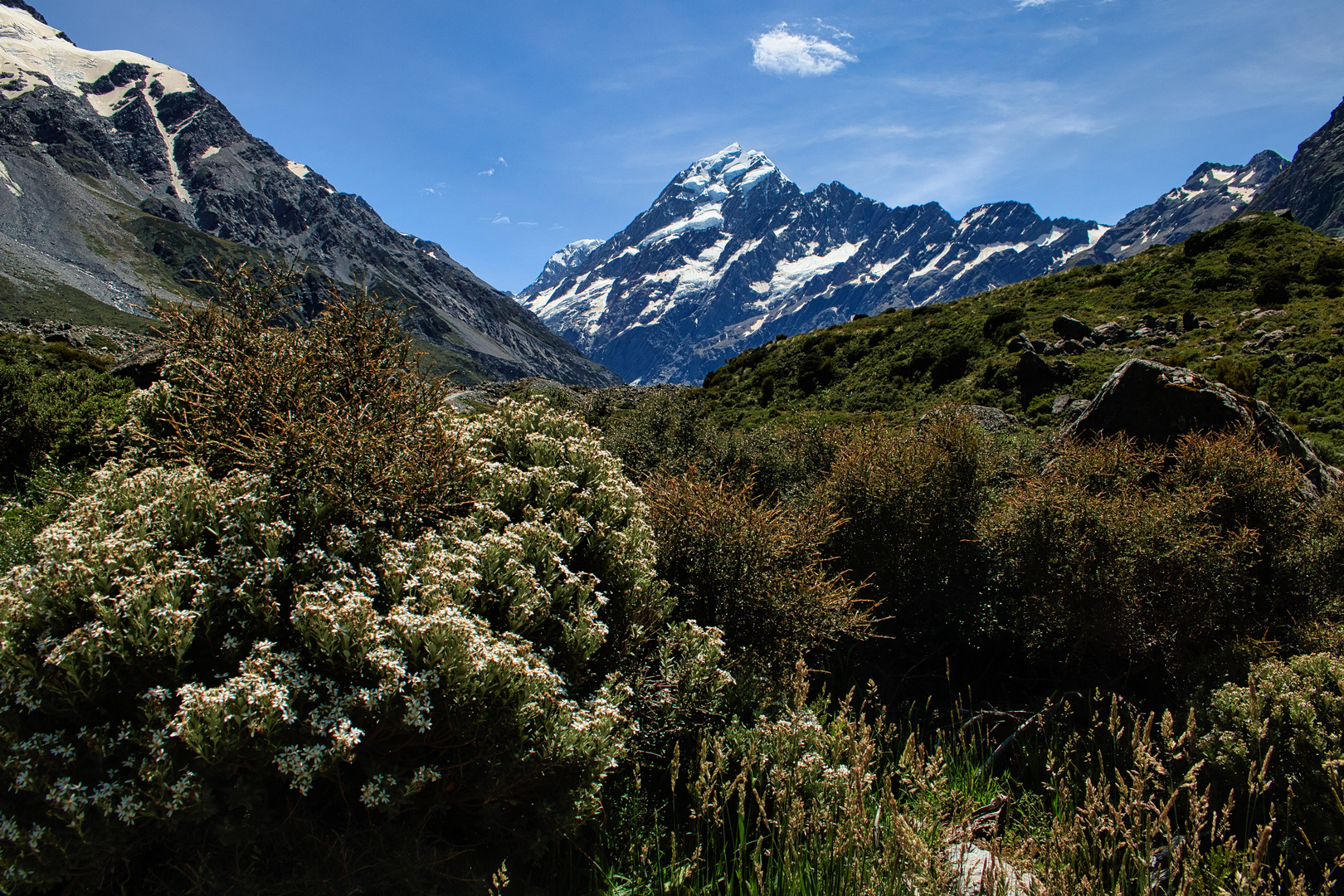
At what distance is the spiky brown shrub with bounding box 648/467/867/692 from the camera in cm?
686

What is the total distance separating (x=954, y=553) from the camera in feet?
29.1

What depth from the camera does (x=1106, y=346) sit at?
24891 millimetres

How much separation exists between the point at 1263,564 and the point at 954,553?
361cm

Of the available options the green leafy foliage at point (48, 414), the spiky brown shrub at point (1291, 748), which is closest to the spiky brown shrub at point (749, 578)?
the spiky brown shrub at point (1291, 748)

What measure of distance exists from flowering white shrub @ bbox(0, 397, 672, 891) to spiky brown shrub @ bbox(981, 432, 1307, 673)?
5861mm

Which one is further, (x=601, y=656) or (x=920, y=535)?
(x=920, y=535)

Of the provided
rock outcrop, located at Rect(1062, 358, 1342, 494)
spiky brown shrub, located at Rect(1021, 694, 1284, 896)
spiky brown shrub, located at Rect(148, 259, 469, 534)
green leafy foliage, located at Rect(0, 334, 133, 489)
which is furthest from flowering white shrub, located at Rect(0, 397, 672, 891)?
rock outcrop, located at Rect(1062, 358, 1342, 494)

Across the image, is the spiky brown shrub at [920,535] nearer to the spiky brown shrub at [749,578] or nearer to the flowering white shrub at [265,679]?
the spiky brown shrub at [749,578]

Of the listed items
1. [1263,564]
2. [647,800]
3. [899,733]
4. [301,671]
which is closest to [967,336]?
[1263,564]

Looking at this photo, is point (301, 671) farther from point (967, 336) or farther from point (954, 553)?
point (967, 336)

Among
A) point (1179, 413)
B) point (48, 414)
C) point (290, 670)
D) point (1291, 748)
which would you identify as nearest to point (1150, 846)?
point (1291, 748)

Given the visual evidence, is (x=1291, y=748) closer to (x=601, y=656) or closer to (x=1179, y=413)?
(x=601, y=656)

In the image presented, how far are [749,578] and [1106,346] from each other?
25.0 m

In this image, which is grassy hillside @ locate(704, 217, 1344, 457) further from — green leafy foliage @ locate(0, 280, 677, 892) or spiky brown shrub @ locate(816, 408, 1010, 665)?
green leafy foliage @ locate(0, 280, 677, 892)
